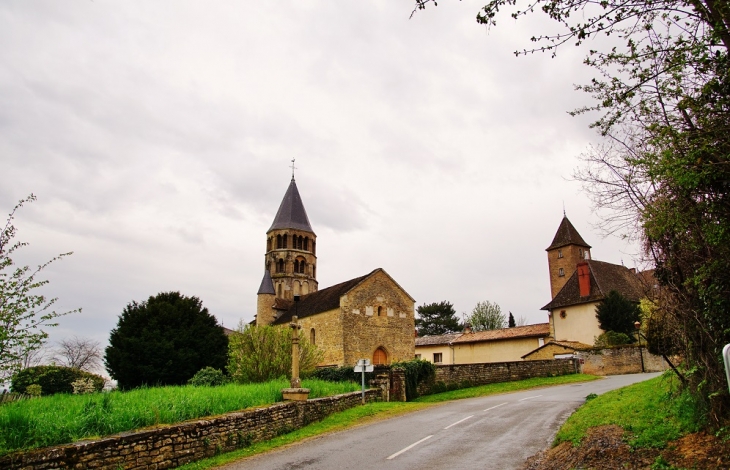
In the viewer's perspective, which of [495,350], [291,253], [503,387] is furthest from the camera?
[291,253]

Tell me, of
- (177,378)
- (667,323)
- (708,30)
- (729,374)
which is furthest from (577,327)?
(729,374)

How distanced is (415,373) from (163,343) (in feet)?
45.4

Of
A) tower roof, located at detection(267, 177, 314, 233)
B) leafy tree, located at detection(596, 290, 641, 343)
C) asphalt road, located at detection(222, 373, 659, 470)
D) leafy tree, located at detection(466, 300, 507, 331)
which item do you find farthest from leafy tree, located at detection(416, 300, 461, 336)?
asphalt road, located at detection(222, 373, 659, 470)

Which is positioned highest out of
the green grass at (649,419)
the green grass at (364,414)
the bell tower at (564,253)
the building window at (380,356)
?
the bell tower at (564,253)

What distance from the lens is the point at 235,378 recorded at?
70.9 feet

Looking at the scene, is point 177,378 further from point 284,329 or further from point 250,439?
point 250,439

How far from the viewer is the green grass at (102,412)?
8.12 meters

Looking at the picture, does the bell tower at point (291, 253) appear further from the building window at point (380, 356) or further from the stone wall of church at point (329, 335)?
A: the building window at point (380, 356)

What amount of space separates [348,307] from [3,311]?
2687 cm

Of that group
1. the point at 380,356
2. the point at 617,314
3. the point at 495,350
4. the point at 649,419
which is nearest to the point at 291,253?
the point at 380,356

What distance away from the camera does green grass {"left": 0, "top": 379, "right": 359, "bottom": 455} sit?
26.6ft

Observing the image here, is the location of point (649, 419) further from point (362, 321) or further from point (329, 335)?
point (329, 335)

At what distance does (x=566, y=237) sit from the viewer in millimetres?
56406

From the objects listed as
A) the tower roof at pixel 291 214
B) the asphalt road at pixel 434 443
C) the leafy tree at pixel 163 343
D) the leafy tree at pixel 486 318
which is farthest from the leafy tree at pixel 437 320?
the asphalt road at pixel 434 443
